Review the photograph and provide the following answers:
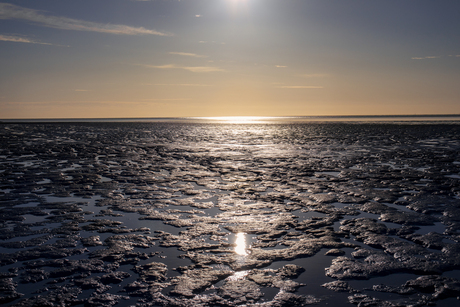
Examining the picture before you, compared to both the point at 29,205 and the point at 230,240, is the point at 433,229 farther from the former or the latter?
the point at 29,205

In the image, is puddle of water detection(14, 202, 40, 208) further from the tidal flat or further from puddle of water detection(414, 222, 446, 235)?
puddle of water detection(414, 222, 446, 235)

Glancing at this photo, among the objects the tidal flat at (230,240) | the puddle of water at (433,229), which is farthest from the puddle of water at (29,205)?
the puddle of water at (433,229)

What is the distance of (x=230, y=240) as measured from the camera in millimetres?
5492

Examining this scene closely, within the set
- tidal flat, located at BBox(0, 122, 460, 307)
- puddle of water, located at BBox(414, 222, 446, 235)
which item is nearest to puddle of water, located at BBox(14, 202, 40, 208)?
tidal flat, located at BBox(0, 122, 460, 307)

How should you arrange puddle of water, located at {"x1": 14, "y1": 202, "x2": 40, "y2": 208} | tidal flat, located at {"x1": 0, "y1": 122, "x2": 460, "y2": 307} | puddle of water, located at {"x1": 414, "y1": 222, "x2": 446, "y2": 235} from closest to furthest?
tidal flat, located at {"x1": 0, "y1": 122, "x2": 460, "y2": 307}, puddle of water, located at {"x1": 414, "y1": 222, "x2": 446, "y2": 235}, puddle of water, located at {"x1": 14, "y1": 202, "x2": 40, "y2": 208}

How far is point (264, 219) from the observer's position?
261 inches

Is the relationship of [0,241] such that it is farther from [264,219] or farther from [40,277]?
[264,219]

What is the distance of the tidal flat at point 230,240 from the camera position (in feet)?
12.7

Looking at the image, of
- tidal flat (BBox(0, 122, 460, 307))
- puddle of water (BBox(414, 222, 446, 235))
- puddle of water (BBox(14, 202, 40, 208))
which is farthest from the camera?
puddle of water (BBox(14, 202, 40, 208))

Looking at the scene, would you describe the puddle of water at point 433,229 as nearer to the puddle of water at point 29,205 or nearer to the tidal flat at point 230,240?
the tidal flat at point 230,240

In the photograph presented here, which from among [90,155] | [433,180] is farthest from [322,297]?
[90,155]

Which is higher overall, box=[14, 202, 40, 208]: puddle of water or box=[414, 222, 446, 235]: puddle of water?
box=[14, 202, 40, 208]: puddle of water

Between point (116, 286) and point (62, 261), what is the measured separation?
118 centimetres

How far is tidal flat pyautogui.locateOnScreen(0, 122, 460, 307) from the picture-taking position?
3877mm
